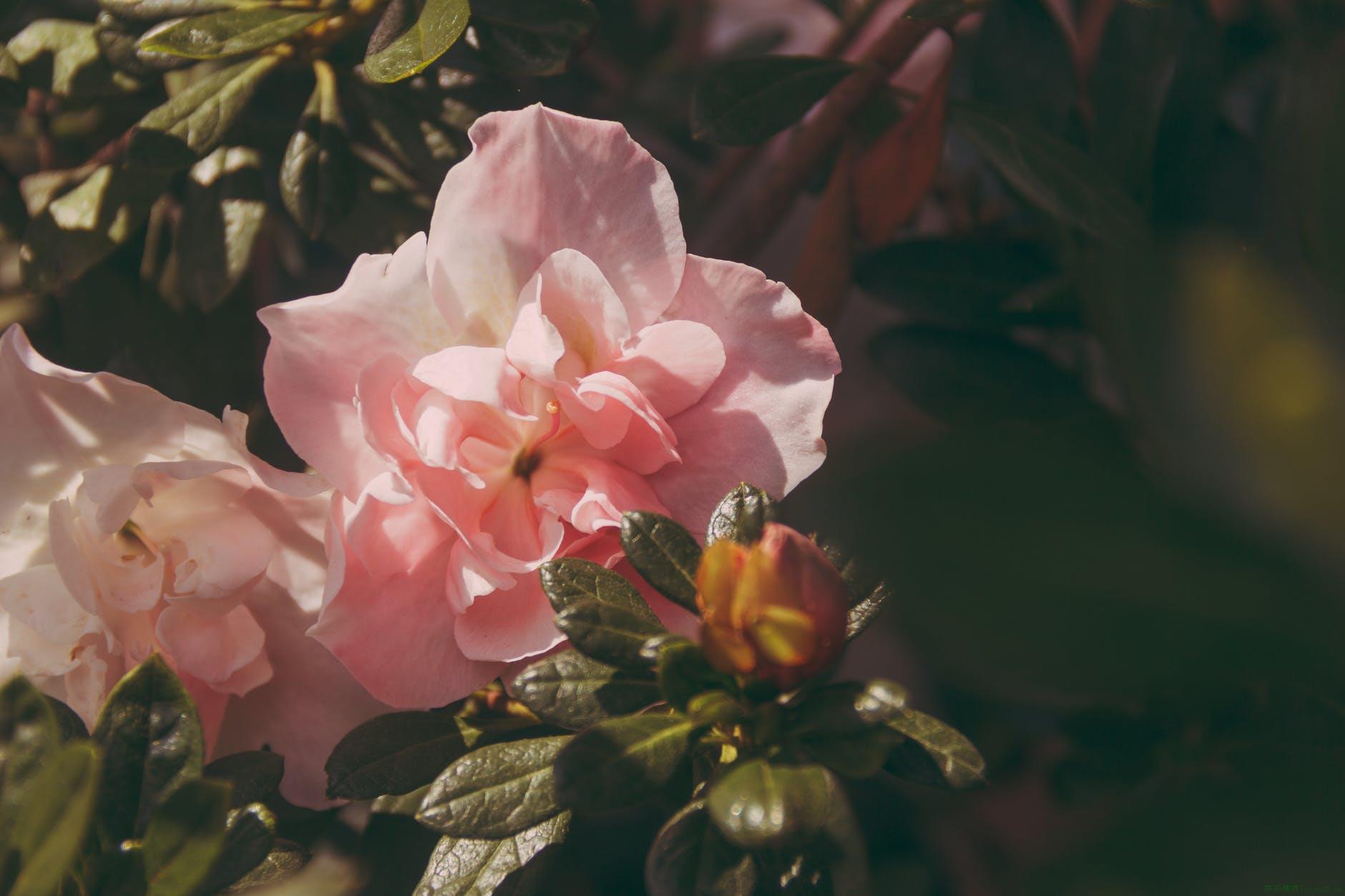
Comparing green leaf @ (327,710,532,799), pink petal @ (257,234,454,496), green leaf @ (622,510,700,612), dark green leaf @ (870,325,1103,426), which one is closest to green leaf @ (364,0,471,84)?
pink petal @ (257,234,454,496)

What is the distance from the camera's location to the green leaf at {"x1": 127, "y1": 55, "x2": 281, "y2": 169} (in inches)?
30.5

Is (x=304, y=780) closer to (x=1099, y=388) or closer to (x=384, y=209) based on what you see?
(x=384, y=209)

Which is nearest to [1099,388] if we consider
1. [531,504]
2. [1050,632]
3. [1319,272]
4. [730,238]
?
[730,238]

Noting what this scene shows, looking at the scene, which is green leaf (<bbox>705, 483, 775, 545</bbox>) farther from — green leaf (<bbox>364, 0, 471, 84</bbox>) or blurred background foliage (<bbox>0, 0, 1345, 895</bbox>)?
green leaf (<bbox>364, 0, 471, 84</bbox>)

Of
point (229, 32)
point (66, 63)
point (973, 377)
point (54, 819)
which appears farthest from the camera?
point (973, 377)

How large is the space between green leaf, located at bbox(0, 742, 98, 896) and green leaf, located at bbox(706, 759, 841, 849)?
0.30 meters

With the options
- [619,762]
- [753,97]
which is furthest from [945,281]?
[619,762]

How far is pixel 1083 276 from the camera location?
87 cm

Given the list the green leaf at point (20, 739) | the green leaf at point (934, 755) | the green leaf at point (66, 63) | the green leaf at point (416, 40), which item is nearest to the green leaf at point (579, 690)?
the green leaf at point (934, 755)

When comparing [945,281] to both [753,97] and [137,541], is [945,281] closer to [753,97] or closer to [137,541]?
[753,97]

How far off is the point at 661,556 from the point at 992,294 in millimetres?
577

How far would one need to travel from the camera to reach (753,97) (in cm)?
80

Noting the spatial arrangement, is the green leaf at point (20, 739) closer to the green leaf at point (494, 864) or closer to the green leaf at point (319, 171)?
the green leaf at point (494, 864)

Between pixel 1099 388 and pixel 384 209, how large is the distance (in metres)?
0.83
